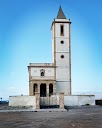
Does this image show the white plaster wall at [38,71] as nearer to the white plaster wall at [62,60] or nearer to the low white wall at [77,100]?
the white plaster wall at [62,60]

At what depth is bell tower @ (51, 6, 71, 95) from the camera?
1809 inches

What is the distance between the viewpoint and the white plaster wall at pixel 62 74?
46.1m

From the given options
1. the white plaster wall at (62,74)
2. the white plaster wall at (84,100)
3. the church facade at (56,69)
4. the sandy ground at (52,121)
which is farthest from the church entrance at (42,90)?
the sandy ground at (52,121)

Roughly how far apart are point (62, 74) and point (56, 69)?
137 cm

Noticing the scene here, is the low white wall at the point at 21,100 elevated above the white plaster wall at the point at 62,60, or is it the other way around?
the white plaster wall at the point at 62,60

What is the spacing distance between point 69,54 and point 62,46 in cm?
191

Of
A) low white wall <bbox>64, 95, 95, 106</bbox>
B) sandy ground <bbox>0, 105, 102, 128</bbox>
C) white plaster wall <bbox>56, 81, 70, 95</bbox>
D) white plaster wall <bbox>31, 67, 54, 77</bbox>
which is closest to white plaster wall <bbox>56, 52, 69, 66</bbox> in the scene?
white plaster wall <bbox>31, 67, 54, 77</bbox>

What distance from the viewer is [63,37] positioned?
4822 cm

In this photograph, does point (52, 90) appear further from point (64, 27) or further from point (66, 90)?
point (64, 27)

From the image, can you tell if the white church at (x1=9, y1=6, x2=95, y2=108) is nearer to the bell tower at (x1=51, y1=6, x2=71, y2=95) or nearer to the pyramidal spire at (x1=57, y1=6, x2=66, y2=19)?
the bell tower at (x1=51, y1=6, x2=71, y2=95)

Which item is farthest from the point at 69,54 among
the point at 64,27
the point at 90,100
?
the point at 90,100

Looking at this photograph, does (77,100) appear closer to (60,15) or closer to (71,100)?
(71,100)

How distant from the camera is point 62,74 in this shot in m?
46.3

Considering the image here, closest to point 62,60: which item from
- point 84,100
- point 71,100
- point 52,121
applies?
point 71,100
